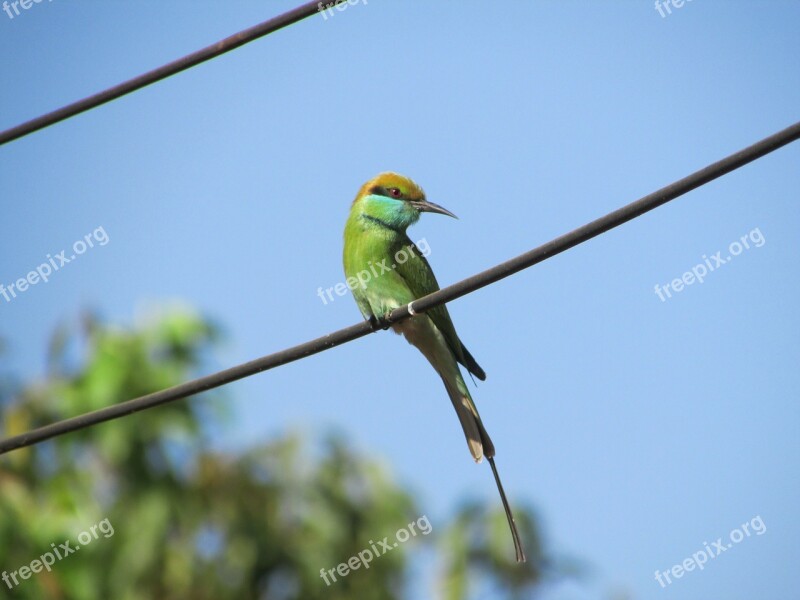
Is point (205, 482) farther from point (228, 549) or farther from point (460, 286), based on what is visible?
point (460, 286)

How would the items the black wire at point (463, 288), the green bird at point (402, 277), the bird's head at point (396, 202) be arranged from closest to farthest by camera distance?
the black wire at point (463, 288)
the green bird at point (402, 277)
the bird's head at point (396, 202)

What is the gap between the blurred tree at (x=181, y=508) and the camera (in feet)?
13.7

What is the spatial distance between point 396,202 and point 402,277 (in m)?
0.43

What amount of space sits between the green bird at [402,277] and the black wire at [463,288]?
3.78ft

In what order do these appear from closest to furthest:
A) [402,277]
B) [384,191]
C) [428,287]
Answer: [402,277]
[428,287]
[384,191]

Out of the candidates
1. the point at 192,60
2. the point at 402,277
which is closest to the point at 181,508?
the point at 402,277

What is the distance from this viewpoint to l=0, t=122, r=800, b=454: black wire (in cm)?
225

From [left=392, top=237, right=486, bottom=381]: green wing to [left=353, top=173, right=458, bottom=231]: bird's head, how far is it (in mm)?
118

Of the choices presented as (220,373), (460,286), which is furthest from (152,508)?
(460,286)

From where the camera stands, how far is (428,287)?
4.54 metres

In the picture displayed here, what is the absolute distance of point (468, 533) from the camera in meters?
5.58

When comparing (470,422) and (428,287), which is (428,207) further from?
(470,422)

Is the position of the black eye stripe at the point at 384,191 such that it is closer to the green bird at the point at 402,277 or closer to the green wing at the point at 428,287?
the green bird at the point at 402,277

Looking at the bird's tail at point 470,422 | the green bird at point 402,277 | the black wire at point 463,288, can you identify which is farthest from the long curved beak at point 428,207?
the black wire at point 463,288
